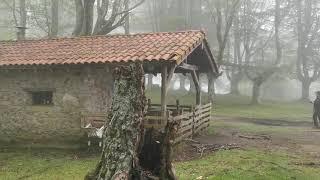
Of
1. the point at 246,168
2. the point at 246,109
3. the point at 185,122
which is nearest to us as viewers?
the point at 246,168

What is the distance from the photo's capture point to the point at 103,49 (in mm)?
15500

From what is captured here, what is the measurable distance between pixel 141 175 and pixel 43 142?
337 inches

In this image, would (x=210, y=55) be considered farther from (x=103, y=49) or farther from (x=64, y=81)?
(x=64, y=81)

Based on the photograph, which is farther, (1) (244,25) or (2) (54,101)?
(1) (244,25)

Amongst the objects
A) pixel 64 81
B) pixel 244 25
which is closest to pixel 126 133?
pixel 64 81

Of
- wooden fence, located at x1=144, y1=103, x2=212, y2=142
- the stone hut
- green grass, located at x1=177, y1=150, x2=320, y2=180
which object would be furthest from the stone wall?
green grass, located at x1=177, y1=150, x2=320, y2=180

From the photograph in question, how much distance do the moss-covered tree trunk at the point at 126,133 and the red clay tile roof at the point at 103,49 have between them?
585cm

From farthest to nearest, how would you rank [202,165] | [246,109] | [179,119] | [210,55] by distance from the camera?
[246,109], [210,55], [179,119], [202,165]

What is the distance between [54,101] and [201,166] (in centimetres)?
623

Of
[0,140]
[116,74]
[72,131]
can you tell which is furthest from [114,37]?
[116,74]

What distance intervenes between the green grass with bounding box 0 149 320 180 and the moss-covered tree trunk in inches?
126

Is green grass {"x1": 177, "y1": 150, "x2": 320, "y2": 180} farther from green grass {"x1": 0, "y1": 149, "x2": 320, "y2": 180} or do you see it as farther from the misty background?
the misty background

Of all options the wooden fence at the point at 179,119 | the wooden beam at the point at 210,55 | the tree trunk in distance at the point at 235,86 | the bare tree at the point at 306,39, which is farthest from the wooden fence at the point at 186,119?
the bare tree at the point at 306,39

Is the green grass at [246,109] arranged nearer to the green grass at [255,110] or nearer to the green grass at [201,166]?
the green grass at [255,110]
